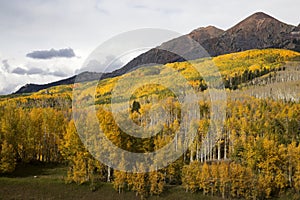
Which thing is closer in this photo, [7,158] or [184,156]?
[7,158]

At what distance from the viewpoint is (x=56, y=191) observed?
61312mm

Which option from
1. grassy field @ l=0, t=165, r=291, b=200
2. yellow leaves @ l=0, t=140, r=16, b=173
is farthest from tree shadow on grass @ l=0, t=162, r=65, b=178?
yellow leaves @ l=0, t=140, r=16, b=173

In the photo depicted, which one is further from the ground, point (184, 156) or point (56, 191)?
point (184, 156)

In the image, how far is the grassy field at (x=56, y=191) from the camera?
59.5 m

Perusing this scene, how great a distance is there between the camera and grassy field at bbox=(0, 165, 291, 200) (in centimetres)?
5947

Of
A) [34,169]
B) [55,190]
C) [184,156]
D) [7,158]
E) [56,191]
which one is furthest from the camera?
[184,156]

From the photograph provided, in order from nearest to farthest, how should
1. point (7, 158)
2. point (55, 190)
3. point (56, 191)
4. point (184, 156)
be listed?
point (56, 191)
point (55, 190)
point (7, 158)
point (184, 156)

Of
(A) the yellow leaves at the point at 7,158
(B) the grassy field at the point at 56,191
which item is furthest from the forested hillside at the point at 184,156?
(B) the grassy field at the point at 56,191

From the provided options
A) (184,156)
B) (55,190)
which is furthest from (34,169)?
(184,156)

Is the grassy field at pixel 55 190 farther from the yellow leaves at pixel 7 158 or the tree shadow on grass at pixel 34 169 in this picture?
the yellow leaves at pixel 7 158

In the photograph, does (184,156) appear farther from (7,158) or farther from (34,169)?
(7,158)

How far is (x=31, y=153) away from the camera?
81000mm

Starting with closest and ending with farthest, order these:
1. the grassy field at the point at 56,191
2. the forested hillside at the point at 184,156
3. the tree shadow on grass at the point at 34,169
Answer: the grassy field at the point at 56,191 < the forested hillside at the point at 184,156 < the tree shadow on grass at the point at 34,169

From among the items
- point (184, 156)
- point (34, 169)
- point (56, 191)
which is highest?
point (184, 156)
